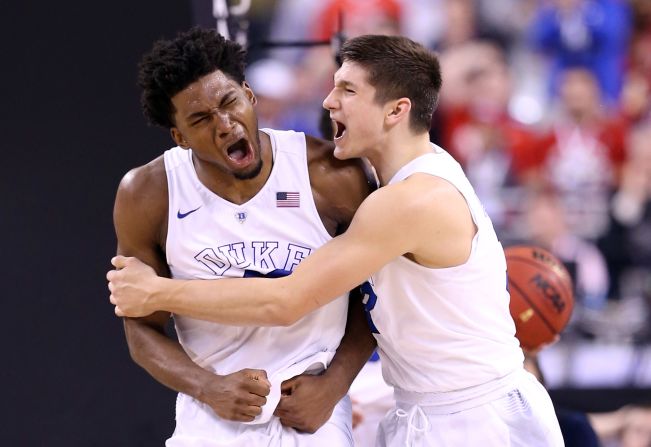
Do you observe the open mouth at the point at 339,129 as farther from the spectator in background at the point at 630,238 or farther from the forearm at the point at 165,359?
the spectator in background at the point at 630,238

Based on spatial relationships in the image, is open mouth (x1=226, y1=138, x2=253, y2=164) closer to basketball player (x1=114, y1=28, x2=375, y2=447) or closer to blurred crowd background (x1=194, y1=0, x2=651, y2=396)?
basketball player (x1=114, y1=28, x2=375, y2=447)

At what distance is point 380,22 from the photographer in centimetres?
668

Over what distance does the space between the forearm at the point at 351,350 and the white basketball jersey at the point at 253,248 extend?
0.05 metres

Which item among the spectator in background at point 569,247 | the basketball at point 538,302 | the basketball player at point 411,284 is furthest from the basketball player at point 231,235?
the spectator in background at point 569,247

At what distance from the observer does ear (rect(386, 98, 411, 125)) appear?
10.7ft

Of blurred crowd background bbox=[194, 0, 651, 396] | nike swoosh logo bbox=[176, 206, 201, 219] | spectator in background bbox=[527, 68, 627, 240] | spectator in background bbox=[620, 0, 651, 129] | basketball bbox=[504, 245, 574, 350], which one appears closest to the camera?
nike swoosh logo bbox=[176, 206, 201, 219]

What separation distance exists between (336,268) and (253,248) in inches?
12.6

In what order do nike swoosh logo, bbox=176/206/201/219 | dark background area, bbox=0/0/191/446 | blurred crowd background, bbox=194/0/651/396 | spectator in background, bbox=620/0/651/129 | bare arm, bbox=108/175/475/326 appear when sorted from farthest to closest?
spectator in background, bbox=620/0/651/129, blurred crowd background, bbox=194/0/651/396, dark background area, bbox=0/0/191/446, nike swoosh logo, bbox=176/206/201/219, bare arm, bbox=108/175/475/326

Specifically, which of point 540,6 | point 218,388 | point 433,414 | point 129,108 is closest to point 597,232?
point 540,6

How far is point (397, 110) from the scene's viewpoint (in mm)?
3285

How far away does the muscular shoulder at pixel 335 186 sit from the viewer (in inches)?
129

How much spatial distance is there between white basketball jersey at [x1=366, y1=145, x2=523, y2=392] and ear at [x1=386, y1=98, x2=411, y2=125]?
0.15m

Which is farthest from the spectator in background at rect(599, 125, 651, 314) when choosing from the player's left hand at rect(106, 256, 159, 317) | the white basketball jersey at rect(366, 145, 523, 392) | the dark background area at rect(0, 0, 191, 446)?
the player's left hand at rect(106, 256, 159, 317)

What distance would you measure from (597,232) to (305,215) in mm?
3893
